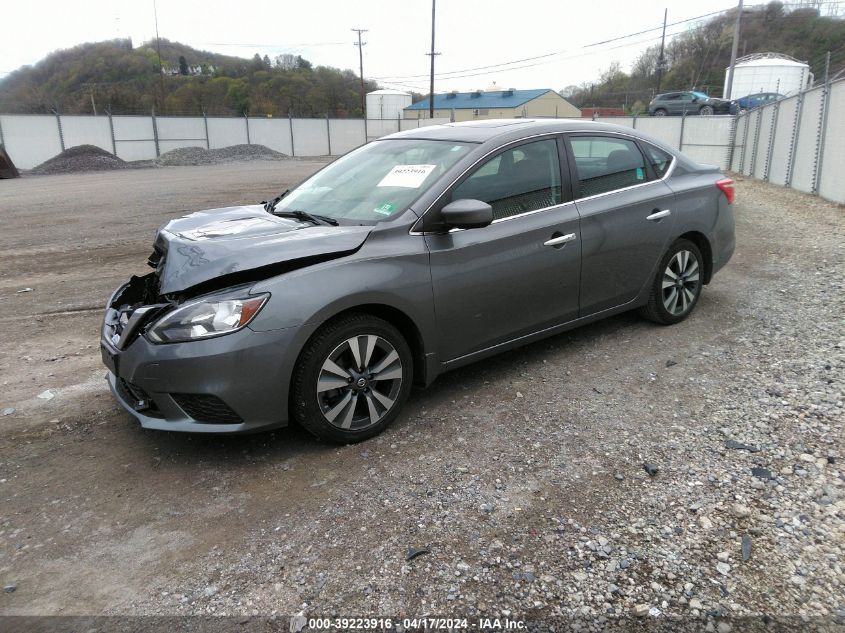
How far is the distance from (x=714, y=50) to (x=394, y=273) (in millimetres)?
86509

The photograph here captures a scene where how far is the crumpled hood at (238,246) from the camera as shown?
10.7ft

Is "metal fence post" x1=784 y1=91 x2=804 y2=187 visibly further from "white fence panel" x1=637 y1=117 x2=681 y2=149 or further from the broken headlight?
the broken headlight

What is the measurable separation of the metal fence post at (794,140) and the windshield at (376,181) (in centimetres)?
1263

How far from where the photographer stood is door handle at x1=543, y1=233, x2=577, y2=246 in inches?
164

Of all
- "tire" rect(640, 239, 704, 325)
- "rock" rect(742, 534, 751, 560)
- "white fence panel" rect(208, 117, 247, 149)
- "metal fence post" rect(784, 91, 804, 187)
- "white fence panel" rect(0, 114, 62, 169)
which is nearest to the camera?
"rock" rect(742, 534, 751, 560)

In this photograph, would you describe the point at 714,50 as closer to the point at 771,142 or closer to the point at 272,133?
the point at 272,133

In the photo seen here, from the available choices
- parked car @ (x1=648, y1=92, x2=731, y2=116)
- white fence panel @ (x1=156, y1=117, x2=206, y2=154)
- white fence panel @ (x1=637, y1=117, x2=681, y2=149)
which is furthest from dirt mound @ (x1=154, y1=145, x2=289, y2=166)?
→ parked car @ (x1=648, y1=92, x2=731, y2=116)

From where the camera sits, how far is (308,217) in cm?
402

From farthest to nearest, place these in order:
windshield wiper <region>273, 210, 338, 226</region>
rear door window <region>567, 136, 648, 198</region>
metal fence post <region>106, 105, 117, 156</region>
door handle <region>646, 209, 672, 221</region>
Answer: metal fence post <region>106, 105, 117, 156</region> < door handle <region>646, 209, 672, 221</region> < rear door window <region>567, 136, 648, 198</region> < windshield wiper <region>273, 210, 338, 226</region>

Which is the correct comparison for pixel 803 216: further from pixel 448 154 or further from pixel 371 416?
pixel 371 416

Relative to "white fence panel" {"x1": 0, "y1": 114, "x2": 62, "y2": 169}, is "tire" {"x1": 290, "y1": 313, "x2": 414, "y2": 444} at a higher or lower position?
lower

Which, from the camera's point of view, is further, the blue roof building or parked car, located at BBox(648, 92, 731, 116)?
the blue roof building

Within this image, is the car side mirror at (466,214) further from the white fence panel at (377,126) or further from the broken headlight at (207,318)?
the white fence panel at (377,126)

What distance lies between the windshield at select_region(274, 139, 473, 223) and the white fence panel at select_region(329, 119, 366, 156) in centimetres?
4170
